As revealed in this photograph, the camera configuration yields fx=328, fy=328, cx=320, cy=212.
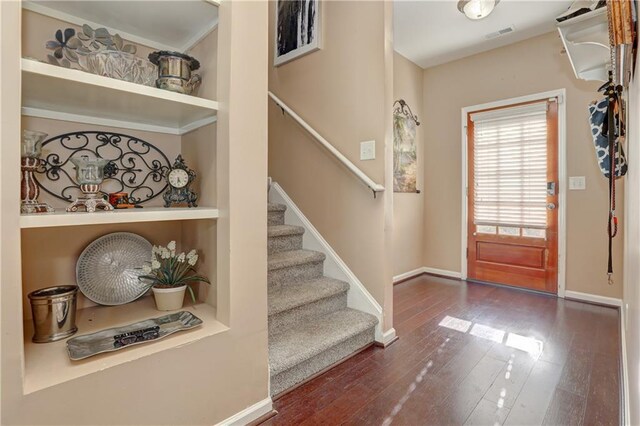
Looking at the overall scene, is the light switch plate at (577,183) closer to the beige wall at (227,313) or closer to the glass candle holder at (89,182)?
the beige wall at (227,313)

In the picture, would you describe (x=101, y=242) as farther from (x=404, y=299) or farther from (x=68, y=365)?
(x=404, y=299)

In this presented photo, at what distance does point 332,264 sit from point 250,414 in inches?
50.3

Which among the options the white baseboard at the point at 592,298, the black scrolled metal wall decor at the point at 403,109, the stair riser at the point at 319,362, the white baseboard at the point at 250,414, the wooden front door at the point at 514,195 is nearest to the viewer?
the white baseboard at the point at 250,414

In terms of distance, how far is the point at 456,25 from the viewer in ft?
10.8

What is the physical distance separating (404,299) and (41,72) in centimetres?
315

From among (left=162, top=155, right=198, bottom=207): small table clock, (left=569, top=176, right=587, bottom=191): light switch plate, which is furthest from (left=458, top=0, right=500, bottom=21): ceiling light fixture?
(left=162, top=155, right=198, bottom=207): small table clock

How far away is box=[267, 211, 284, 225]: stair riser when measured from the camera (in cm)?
289

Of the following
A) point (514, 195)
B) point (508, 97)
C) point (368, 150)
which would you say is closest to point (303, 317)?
point (368, 150)

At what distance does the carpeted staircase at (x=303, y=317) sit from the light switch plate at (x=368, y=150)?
84 cm

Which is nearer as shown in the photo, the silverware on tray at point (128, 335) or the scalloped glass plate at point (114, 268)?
the silverware on tray at point (128, 335)

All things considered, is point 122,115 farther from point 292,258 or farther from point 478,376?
point 478,376

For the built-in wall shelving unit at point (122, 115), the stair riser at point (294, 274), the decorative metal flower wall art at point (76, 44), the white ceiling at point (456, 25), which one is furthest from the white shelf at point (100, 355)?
the white ceiling at point (456, 25)

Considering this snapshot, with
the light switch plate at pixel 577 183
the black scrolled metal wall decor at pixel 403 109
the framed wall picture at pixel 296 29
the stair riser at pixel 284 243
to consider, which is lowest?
the stair riser at pixel 284 243

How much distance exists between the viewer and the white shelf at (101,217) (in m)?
1.04
